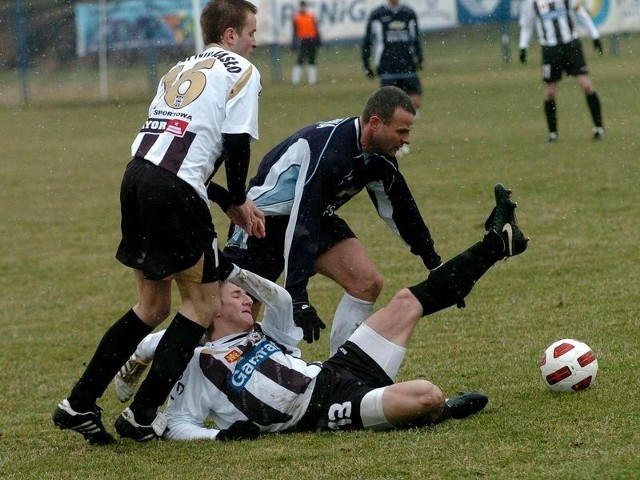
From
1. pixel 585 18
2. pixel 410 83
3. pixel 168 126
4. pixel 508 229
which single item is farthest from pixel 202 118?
pixel 410 83

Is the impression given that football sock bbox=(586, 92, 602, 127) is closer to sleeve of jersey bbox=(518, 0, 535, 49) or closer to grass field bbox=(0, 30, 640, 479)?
grass field bbox=(0, 30, 640, 479)

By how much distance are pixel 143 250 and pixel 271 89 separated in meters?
21.9

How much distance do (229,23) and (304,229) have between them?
0.99m

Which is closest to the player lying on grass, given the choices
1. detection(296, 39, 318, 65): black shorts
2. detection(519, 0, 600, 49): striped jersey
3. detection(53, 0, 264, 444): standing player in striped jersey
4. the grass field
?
the grass field

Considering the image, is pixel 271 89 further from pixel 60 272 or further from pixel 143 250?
pixel 143 250

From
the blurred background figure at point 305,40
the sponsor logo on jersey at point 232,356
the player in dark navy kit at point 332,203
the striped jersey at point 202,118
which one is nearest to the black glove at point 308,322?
the player in dark navy kit at point 332,203

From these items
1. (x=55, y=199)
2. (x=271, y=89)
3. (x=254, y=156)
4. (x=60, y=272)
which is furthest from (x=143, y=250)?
(x=271, y=89)

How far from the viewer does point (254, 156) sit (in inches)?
611

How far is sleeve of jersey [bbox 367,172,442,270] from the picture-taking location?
18.2ft

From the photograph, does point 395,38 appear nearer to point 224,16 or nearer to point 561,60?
point 561,60

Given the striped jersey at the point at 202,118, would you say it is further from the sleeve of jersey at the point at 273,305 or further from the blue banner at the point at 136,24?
the blue banner at the point at 136,24

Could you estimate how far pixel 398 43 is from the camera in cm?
1694

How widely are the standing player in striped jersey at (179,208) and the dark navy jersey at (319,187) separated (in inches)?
18.0

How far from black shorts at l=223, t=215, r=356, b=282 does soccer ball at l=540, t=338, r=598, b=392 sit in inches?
49.4
